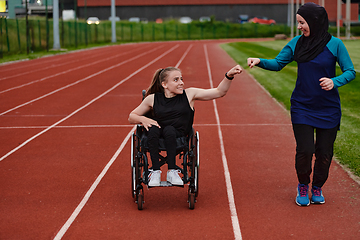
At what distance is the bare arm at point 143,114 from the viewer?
4988 mm

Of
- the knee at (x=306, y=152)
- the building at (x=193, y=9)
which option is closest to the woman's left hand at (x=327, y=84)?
the knee at (x=306, y=152)

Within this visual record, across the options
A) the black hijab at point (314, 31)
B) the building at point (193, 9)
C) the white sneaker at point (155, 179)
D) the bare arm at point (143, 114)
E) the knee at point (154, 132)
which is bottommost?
the white sneaker at point (155, 179)

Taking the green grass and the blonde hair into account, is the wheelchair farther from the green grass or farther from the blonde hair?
the green grass

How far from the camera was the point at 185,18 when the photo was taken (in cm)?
7600

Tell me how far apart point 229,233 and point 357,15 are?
270 feet

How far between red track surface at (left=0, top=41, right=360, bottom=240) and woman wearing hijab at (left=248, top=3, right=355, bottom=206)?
0.58 metres

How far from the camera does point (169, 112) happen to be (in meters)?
5.07

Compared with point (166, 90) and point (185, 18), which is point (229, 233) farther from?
point (185, 18)

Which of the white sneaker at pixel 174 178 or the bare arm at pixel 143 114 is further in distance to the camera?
the bare arm at pixel 143 114

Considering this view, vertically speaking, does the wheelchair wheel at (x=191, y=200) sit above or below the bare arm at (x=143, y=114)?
below

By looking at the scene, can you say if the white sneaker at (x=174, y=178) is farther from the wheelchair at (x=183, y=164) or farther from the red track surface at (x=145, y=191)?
the red track surface at (x=145, y=191)

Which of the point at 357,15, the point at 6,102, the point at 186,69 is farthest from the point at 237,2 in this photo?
the point at 6,102

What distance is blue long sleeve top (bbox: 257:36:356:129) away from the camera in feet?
15.8

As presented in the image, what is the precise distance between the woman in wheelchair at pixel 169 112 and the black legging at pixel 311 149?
0.87 m
